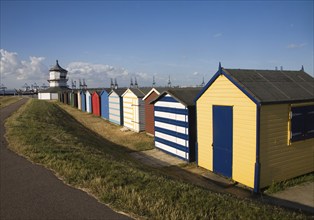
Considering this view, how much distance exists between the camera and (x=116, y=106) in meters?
27.4

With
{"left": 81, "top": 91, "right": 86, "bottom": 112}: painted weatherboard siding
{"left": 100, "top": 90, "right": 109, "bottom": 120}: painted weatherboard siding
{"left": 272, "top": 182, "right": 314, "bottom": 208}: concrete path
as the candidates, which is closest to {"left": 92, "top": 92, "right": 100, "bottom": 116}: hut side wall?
{"left": 100, "top": 90, "right": 109, "bottom": 120}: painted weatherboard siding

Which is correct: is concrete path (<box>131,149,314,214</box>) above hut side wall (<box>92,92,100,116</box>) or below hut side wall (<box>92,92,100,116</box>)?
below

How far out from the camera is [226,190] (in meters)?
9.72

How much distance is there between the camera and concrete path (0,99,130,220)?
17.0 feet

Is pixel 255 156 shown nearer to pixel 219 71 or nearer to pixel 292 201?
pixel 292 201

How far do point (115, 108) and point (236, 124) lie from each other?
1921cm

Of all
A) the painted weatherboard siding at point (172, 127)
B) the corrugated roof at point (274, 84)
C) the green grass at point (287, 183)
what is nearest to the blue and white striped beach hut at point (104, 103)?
the painted weatherboard siding at point (172, 127)

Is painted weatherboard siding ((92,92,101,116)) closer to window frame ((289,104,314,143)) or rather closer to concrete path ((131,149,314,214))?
concrete path ((131,149,314,214))

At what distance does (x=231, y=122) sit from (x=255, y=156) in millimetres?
1635

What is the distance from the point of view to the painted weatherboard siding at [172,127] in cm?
1338

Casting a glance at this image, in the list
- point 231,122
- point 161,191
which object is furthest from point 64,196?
point 231,122

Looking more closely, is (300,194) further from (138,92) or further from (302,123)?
(138,92)

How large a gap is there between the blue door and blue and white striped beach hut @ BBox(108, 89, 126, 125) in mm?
16261

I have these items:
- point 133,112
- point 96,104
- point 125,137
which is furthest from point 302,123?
point 96,104
